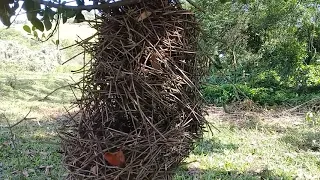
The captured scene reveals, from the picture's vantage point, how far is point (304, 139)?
5.44 metres

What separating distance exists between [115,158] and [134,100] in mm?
176

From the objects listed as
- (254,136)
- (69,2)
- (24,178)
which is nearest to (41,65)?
(254,136)

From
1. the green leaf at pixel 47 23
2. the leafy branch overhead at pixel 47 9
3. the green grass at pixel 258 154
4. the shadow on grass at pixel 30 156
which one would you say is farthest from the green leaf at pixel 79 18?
the green grass at pixel 258 154

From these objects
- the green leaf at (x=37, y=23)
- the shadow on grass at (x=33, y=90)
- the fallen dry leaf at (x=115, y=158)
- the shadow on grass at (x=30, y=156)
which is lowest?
the shadow on grass at (x=33, y=90)

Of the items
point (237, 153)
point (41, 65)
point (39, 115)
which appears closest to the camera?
point (237, 153)

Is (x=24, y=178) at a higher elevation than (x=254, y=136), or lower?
higher

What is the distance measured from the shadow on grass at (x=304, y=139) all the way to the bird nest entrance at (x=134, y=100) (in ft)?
14.4

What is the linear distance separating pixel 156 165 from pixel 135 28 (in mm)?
418

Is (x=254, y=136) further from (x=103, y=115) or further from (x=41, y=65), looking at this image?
(x=41, y=65)

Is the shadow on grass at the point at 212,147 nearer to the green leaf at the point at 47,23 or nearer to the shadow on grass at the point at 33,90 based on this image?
the green leaf at the point at 47,23

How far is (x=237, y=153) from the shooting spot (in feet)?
15.5

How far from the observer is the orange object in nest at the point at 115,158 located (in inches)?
42.8

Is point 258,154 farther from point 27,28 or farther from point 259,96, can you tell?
point 259,96

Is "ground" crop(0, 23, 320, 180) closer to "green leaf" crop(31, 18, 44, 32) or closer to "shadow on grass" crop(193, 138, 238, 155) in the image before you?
"shadow on grass" crop(193, 138, 238, 155)
